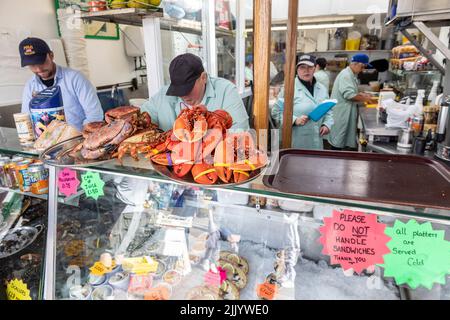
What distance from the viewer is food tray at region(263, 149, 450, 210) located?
0.74m

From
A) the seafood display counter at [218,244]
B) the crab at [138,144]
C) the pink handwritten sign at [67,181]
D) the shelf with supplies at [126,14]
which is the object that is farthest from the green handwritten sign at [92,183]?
the shelf with supplies at [126,14]

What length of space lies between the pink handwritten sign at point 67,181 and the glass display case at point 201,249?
0.03 m

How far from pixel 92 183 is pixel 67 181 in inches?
7.6

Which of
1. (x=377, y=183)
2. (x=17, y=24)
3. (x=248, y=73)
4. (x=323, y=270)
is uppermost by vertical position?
(x=17, y=24)

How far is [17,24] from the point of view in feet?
10.4

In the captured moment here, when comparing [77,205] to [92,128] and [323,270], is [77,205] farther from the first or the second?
[323,270]

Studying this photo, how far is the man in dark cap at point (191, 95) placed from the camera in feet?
4.95

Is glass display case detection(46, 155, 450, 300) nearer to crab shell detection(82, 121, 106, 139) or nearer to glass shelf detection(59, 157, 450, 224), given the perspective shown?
glass shelf detection(59, 157, 450, 224)

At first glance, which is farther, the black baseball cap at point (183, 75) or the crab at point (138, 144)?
the black baseball cap at point (183, 75)

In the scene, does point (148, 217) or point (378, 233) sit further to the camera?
point (148, 217)

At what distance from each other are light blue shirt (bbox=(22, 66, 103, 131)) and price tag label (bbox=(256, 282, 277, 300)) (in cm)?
168

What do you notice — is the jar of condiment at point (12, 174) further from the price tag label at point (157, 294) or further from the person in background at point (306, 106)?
the person in background at point (306, 106)
